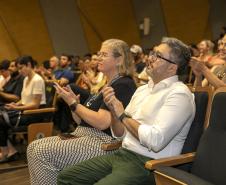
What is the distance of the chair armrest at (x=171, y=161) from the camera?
1.97 m

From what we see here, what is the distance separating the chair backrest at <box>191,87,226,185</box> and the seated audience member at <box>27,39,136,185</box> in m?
0.67

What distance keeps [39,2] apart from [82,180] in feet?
27.3

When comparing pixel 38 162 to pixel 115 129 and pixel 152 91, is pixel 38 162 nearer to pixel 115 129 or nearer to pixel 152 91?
pixel 115 129

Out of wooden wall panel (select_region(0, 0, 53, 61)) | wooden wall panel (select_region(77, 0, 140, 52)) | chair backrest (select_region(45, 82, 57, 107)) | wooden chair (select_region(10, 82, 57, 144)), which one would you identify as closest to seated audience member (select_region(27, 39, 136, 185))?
wooden chair (select_region(10, 82, 57, 144))

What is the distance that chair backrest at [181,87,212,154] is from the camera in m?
2.26

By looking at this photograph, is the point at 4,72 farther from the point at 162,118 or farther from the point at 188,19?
the point at 188,19

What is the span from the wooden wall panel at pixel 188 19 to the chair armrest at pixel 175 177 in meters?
10.1

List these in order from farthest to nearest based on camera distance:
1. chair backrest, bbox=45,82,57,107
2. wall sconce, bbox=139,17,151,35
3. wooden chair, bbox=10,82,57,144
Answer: wall sconce, bbox=139,17,151,35 < chair backrest, bbox=45,82,57,107 < wooden chair, bbox=10,82,57,144

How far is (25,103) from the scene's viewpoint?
15.1 ft

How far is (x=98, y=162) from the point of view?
7.79ft

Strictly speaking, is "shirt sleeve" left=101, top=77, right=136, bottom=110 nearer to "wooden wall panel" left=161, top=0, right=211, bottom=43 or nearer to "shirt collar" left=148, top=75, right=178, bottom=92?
Result: "shirt collar" left=148, top=75, right=178, bottom=92

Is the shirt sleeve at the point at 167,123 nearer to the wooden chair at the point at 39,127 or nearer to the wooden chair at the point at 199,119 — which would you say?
the wooden chair at the point at 199,119

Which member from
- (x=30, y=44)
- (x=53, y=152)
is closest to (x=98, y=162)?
(x=53, y=152)

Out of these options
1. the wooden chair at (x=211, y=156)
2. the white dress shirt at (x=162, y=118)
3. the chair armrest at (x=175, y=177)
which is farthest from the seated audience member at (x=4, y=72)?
the chair armrest at (x=175, y=177)
